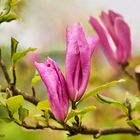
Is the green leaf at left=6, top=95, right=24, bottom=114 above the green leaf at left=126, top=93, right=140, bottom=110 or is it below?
above

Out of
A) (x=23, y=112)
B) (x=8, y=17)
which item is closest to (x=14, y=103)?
(x=23, y=112)

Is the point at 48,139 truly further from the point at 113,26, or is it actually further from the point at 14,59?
the point at 14,59

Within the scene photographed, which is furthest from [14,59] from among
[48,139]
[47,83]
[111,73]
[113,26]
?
[48,139]

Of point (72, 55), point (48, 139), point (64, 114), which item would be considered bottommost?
point (48, 139)

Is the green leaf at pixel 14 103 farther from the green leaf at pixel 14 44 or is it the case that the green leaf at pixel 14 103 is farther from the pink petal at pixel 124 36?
the pink petal at pixel 124 36

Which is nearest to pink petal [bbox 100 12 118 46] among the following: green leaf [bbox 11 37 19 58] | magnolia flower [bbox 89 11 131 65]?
magnolia flower [bbox 89 11 131 65]

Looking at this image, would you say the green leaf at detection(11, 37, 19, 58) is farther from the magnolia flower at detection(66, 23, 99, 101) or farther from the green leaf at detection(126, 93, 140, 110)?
the green leaf at detection(126, 93, 140, 110)

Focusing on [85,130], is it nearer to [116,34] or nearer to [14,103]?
[14,103]
